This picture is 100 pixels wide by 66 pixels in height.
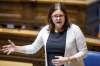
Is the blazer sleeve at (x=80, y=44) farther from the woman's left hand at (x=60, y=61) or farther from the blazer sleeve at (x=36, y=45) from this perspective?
the blazer sleeve at (x=36, y=45)

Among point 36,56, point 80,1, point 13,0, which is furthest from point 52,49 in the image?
point 13,0

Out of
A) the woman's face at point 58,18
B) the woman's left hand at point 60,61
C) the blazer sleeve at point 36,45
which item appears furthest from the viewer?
the blazer sleeve at point 36,45

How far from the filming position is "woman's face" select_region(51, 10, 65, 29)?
1.98 m

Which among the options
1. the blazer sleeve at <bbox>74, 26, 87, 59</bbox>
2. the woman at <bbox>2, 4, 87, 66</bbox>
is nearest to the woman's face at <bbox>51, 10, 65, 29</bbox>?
the woman at <bbox>2, 4, 87, 66</bbox>

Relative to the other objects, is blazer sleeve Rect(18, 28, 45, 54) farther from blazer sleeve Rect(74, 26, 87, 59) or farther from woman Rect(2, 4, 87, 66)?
blazer sleeve Rect(74, 26, 87, 59)

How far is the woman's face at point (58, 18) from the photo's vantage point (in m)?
1.98

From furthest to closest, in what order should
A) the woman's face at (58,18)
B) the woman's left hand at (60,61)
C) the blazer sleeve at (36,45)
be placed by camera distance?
the blazer sleeve at (36,45)
the woman's face at (58,18)
the woman's left hand at (60,61)

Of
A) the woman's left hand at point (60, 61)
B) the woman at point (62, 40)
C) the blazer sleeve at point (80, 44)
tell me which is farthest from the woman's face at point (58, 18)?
the woman's left hand at point (60, 61)

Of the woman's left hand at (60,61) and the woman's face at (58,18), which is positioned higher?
the woman's face at (58,18)

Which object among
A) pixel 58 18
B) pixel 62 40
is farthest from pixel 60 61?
pixel 58 18

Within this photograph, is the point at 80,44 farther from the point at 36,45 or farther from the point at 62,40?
the point at 36,45

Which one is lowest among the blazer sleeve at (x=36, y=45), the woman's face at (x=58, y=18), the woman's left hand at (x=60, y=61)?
the woman's left hand at (x=60, y=61)

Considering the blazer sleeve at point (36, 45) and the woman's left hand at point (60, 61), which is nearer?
the woman's left hand at point (60, 61)

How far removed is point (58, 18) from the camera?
1.98 meters
